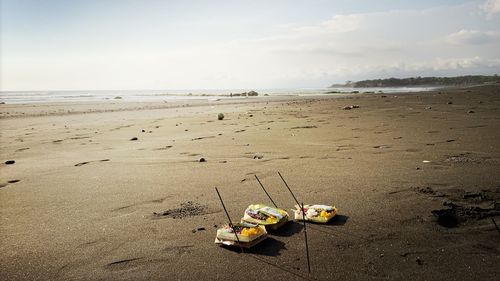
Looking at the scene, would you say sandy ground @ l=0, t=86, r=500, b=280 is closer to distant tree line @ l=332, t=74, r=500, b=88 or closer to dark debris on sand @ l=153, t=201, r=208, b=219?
dark debris on sand @ l=153, t=201, r=208, b=219

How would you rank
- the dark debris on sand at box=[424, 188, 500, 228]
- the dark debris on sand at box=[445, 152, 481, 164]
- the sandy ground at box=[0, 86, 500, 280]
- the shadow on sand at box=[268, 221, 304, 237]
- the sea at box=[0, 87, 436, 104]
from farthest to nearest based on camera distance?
the sea at box=[0, 87, 436, 104] → the dark debris on sand at box=[445, 152, 481, 164] → the dark debris on sand at box=[424, 188, 500, 228] → the shadow on sand at box=[268, 221, 304, 237] → the sandy ground at box=[0, 86, 500, 280]

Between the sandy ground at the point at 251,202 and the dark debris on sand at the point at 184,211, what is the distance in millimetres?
28

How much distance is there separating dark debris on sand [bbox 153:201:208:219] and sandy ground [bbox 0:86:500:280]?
0.09ft

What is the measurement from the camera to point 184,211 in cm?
396

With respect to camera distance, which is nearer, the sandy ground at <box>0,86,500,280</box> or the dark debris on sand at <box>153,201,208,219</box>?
the sandy ground at <box>0,86,500,280</box>

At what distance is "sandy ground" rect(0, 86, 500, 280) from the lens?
2.78m

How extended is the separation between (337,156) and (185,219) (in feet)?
12.2

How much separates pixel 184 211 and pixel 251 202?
85cm

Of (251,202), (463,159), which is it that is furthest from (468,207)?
(251,202)

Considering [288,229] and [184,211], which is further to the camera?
[184,211]

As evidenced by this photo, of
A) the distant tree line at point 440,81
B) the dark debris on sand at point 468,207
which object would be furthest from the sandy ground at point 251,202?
the distant tree line at point 440,81

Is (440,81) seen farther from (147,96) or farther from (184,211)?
(184,211)

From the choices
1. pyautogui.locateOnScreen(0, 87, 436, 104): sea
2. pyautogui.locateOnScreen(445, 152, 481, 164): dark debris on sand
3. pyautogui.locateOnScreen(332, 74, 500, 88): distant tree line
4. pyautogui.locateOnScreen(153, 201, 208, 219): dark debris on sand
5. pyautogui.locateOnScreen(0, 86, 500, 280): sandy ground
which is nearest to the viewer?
pyautogui.locateOnScreen(0, 86, 500, 280): sandy ground

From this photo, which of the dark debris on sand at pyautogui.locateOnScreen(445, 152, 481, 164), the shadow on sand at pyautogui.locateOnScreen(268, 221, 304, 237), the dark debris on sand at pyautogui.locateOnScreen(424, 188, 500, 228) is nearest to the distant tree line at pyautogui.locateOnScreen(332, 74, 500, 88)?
the dark debris on sand at pyautogui.locateOnScreen(445, 152, 481, 164)
